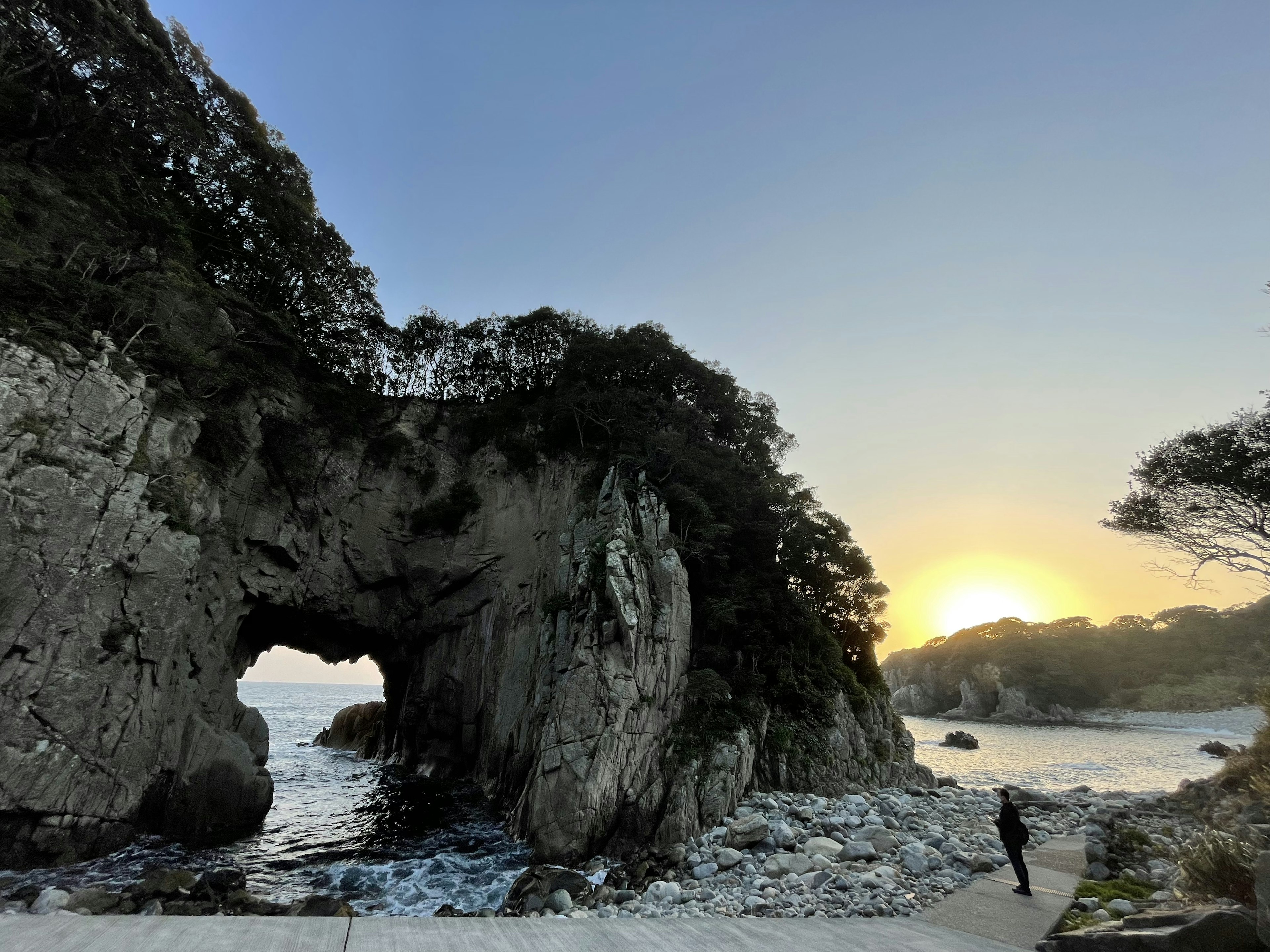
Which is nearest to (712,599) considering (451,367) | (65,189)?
(451,367)

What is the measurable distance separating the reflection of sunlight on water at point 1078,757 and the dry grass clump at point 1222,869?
18109 mm

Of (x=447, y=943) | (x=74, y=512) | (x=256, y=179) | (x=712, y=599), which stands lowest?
(x=447, y=943)

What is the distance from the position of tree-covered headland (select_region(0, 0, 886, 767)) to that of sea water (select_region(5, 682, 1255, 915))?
8220 mm

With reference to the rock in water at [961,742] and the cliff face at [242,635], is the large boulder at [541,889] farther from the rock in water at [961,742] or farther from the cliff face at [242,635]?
the rock in water at [961,742]

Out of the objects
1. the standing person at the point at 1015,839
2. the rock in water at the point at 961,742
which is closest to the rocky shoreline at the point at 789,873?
the standing person at the point at 1015,839

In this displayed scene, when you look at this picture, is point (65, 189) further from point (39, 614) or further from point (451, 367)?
point (451, 367)

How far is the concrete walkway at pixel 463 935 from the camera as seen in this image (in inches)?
192

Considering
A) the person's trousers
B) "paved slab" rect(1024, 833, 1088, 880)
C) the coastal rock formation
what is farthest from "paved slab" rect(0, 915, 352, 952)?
the coastal rock formation

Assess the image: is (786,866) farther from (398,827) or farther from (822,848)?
(398,827)

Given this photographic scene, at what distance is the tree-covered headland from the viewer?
714 inches

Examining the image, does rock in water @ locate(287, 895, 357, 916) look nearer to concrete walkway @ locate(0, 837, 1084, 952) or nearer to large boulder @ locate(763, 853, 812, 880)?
concrete walkway @ locate(0, 837, 1084, 952)

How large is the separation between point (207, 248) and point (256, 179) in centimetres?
395

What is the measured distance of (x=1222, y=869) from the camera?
22.3 feet

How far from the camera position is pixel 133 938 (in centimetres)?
487
